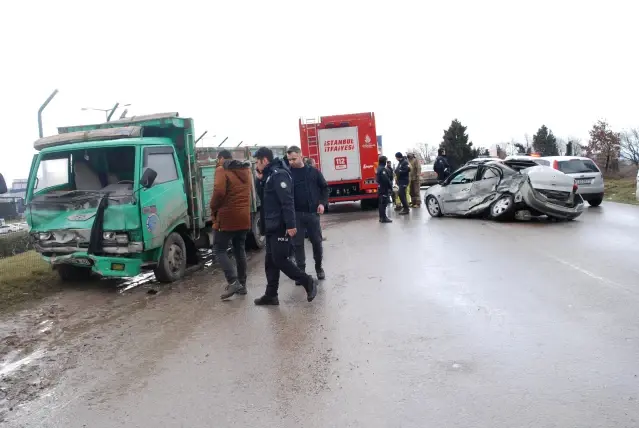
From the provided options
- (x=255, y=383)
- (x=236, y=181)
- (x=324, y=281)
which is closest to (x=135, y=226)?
(x=236, y=181)

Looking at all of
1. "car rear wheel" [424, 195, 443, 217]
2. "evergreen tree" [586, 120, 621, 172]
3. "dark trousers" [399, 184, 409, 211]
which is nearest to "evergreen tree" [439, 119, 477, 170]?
"evergreen tree" [586, 120, 621, 172]

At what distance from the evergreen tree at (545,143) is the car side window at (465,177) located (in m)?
40.4

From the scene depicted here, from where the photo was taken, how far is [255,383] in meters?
4.03

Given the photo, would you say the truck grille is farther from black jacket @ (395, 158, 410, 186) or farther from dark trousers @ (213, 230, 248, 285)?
dark trousers @ (213, 230, 248, 285)

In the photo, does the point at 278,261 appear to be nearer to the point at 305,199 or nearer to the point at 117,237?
the point at 305,199

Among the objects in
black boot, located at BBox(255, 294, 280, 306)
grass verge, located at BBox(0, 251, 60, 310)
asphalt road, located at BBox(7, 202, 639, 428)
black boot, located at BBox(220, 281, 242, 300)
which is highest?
grass verge, located at BBox(0, 251, 60, 310)

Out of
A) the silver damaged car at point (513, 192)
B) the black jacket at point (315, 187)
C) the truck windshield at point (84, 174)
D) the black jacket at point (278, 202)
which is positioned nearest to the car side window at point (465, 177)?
the silver damaged car at point (513, 192)

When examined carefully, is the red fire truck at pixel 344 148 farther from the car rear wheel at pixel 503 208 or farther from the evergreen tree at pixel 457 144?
the evergreen tree at pixel 457 144

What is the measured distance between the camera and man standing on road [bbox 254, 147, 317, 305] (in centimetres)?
598

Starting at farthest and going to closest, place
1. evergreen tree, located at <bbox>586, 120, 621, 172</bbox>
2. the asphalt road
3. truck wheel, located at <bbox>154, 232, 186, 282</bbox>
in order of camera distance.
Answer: evergreen tree, located at <bbox>586, 120, 621, 172</bbox>, truck wheel, located at <bbox>154, 232, 186, 282</bbox>, the asphalt road

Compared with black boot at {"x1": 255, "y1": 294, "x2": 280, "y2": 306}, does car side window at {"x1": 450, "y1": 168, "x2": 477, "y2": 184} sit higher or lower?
higher

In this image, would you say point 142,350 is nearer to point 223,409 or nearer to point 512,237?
point 223,409

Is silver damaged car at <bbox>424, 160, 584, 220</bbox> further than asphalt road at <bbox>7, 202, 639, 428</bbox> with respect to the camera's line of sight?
Yes

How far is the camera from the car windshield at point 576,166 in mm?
14703
